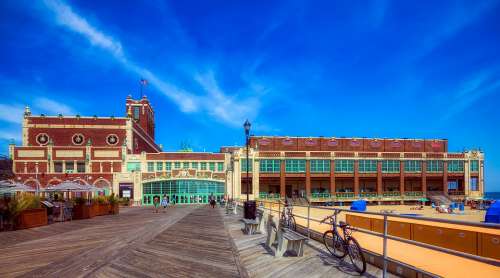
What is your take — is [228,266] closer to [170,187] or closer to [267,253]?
[267,253]

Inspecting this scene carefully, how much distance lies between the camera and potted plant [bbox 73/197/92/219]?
73.3 ft

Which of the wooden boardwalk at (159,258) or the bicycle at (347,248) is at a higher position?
the bicycle at (347,248)

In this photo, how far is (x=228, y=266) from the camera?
7973 millimetres

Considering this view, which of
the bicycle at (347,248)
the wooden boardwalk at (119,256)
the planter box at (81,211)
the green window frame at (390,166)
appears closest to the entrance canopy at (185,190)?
the green window frame at (390,166)

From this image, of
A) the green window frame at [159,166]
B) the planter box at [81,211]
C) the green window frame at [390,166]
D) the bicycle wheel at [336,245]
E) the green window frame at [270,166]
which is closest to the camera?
the bicycle wheel at [336,245]

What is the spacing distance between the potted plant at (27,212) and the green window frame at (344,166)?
44761 millimetres

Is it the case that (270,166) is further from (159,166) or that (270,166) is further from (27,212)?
(27,212)

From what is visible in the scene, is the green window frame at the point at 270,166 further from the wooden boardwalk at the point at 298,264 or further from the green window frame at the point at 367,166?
the wooden boardwalk at the point at 298,264

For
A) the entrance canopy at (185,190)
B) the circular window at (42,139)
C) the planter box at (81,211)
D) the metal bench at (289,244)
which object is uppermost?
the circular window at (42,139)

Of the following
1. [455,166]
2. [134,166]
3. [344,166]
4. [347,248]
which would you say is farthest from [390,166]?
[347,248]

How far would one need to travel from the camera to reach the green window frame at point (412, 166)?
2235 inches

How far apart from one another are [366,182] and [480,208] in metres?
17.1

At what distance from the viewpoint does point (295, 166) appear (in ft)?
177

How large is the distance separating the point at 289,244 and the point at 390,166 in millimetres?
52790
